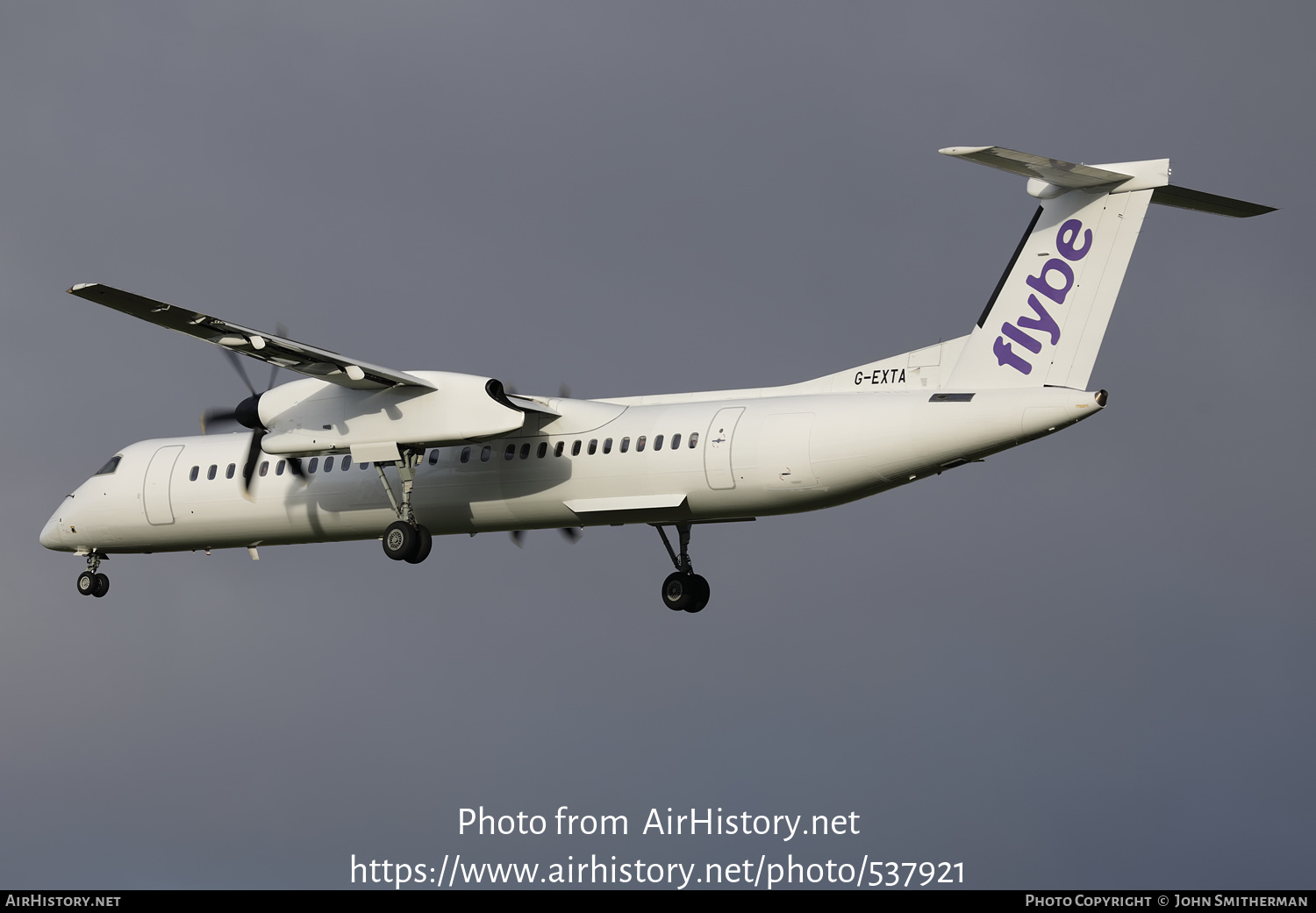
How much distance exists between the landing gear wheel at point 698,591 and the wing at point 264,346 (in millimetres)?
5953

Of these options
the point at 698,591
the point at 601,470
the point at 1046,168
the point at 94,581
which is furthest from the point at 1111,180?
the point at 94,581

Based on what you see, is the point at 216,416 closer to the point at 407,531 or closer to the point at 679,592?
the point at 407,531

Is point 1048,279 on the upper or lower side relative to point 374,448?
upper

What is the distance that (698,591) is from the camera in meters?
28.7

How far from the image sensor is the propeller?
27234 millimetres

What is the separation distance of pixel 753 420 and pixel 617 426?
237 centimetres

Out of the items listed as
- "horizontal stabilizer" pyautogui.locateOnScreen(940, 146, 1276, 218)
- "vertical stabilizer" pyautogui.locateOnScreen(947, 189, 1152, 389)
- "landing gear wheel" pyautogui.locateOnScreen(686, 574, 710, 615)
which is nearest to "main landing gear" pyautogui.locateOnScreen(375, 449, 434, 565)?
"landing gear wheel" pyautogui.locateOnScreen(686, 574, 710, 615)

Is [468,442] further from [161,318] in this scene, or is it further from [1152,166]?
[1152,166]

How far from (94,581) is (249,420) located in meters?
5.74

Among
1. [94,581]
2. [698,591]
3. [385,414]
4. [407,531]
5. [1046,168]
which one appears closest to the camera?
[1046,168]

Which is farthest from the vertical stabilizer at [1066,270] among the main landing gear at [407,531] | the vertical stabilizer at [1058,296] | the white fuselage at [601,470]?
the main landing gear at [407,531]

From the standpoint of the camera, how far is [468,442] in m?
25.8

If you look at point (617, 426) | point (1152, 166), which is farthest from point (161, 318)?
point (1152, 166)

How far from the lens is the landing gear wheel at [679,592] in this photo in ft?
94.0
